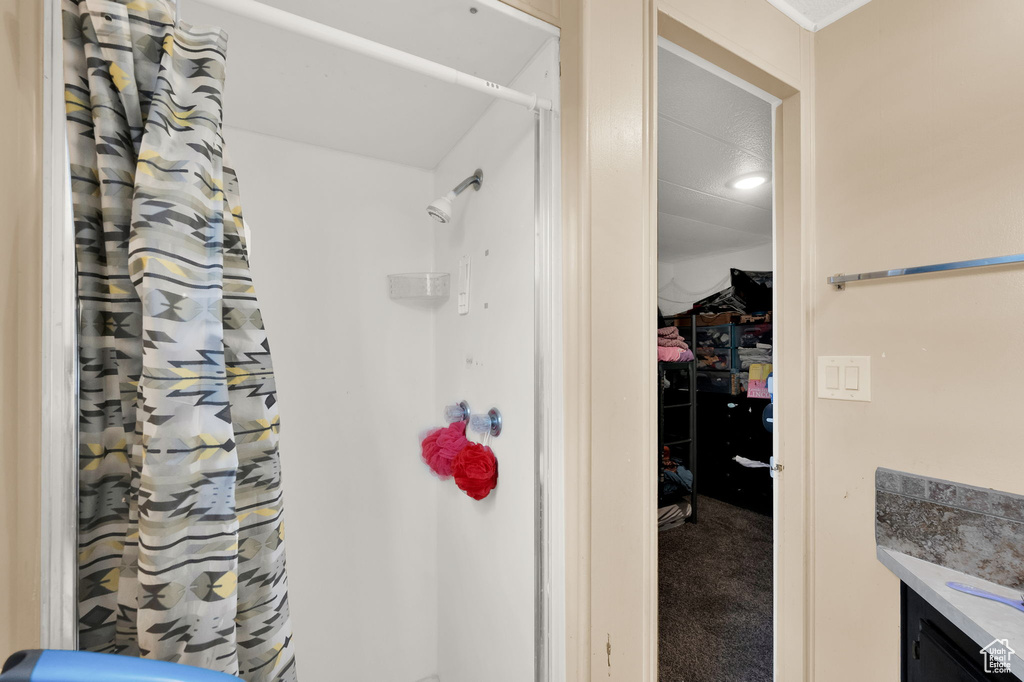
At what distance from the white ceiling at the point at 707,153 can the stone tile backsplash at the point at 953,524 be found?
1233 mm

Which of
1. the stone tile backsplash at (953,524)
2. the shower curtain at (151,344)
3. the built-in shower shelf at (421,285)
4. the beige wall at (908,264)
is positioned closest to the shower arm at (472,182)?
the built-in shower shelf at (421,285)

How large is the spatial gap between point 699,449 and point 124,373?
3.93m

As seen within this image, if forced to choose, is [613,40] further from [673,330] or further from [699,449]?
[699,449]

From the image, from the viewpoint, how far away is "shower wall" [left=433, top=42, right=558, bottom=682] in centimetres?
95

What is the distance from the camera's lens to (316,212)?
1.36 m

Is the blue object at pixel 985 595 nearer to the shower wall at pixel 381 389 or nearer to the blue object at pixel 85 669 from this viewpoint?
the shower wall at pixel 381 389

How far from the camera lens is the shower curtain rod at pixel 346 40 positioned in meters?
0.55

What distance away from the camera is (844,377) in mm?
1069

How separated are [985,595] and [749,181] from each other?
1965mm

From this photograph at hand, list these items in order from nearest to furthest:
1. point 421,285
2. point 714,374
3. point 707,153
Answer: point 421,285 < point 707,153 < point 714,374

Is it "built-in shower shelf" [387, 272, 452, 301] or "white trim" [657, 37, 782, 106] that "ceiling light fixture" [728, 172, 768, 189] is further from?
"built-in shower shelf" [387, 272, 452, 301]

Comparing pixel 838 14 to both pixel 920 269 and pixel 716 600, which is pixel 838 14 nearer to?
pixel 920 269

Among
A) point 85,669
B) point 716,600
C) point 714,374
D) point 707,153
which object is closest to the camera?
point 85,669

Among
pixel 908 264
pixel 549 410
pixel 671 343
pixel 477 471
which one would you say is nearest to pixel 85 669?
pixel 549 410
